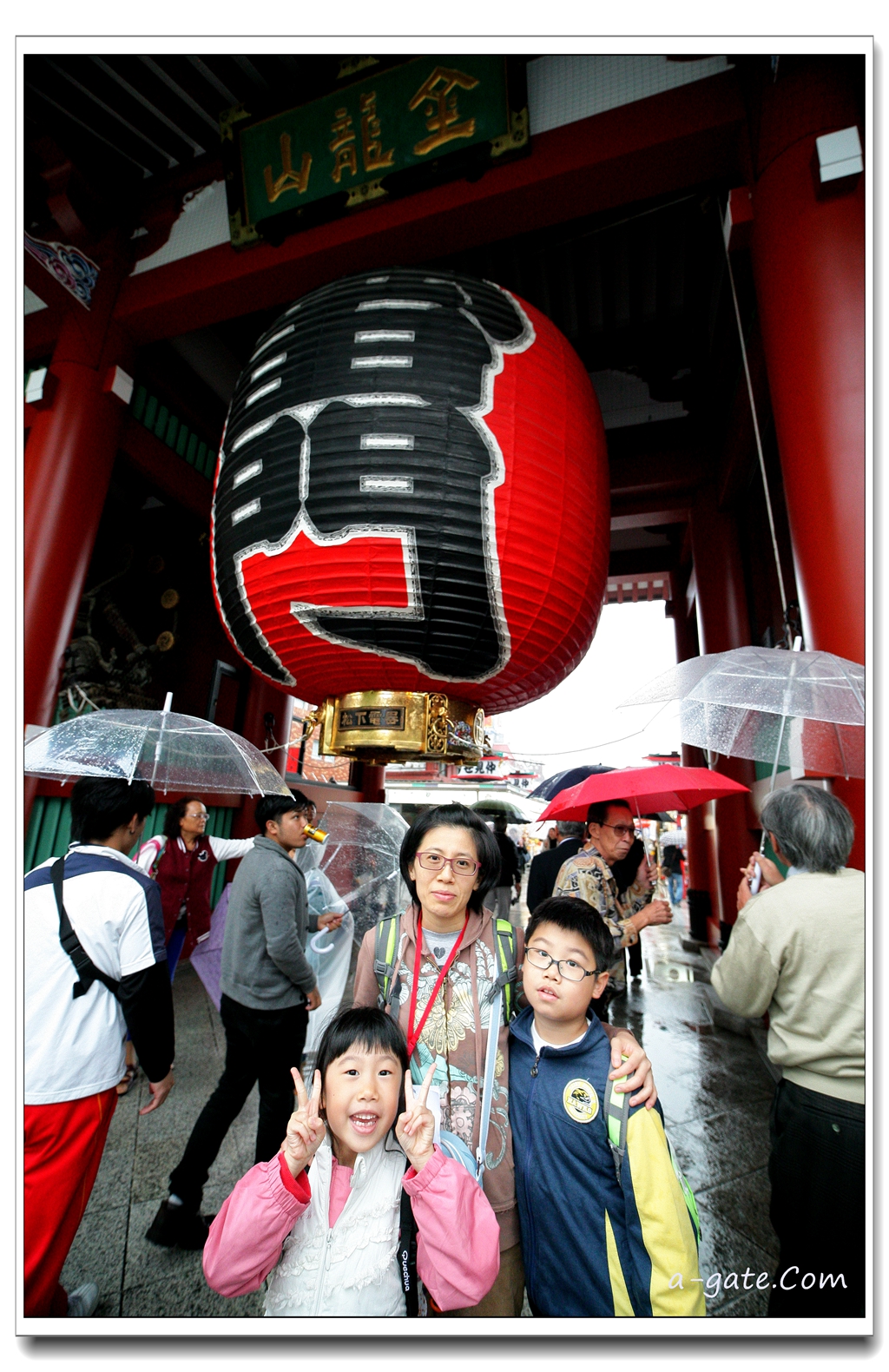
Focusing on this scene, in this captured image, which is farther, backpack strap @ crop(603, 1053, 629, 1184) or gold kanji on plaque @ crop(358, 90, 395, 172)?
gold kanji on plaque @ crop(358, 90, 395, 172)

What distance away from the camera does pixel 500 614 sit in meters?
1.97

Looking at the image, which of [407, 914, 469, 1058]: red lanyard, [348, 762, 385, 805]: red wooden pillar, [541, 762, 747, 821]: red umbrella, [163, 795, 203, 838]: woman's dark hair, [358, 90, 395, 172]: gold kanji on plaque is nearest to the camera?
[407, 914, 469, 1058]: red lanyard

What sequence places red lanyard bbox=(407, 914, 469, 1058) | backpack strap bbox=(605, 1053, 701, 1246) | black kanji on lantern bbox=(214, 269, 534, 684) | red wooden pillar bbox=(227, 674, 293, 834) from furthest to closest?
red wooden pillar bbox=(227, 674, 293, 834) → black kanji on lantern bbox=(214, 269, 534, 684) → red lanyard bbox=(407, 914, 469, 1058) → backpack strap bbox=(605, 1053, 701, 1246)

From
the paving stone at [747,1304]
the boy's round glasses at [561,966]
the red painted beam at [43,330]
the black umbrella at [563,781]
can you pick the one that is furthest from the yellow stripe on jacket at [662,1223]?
the red painted beam at [43,330]

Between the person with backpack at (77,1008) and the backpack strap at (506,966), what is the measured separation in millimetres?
928

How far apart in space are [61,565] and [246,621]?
2.29 meters

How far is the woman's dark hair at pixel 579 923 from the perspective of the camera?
128cm

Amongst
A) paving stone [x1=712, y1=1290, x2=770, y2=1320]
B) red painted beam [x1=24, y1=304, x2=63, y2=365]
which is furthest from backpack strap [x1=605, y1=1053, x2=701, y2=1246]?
red painted beam [x1=24, y1=304, x2=63, y2=365]

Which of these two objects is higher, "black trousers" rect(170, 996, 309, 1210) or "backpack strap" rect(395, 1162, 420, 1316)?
"backpack strap" rect(395, 1162, 420, 1316)

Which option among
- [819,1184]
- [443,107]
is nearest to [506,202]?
[443,107]

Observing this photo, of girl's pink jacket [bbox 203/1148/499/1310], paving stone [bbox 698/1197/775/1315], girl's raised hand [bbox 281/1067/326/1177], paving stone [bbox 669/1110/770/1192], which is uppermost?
girl's raised hand [bbox 281/1067/326/1177]

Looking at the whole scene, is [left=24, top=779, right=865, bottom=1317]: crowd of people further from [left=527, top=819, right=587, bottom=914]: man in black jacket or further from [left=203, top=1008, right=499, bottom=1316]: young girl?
[left=527, top=819, right=587, bottom=914]: man in black jacket

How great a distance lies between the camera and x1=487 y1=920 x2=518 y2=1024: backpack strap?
54.7 inches

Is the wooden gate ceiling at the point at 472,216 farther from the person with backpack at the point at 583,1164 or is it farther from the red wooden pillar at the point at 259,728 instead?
the person with backpack at the point at 583,1164
